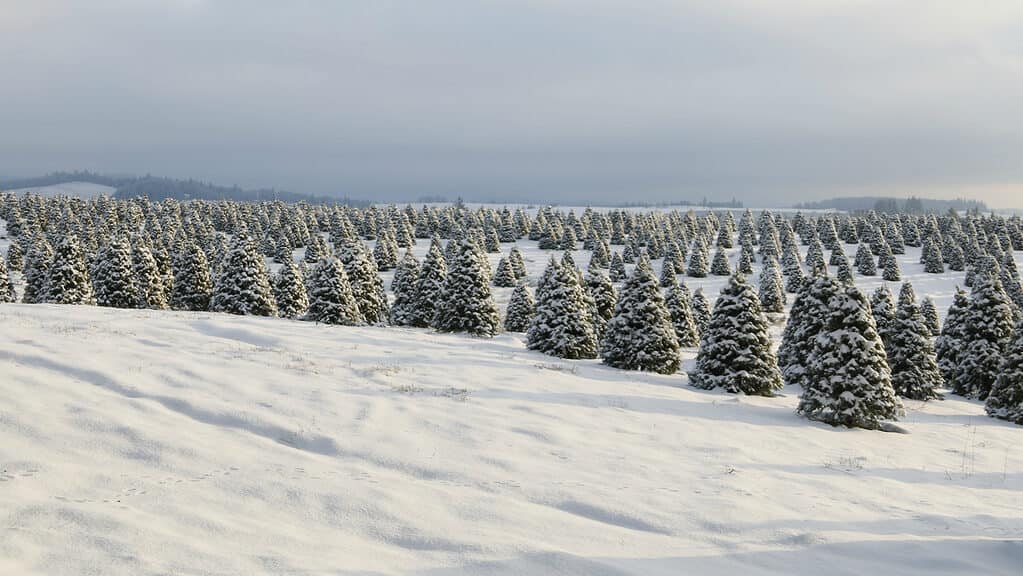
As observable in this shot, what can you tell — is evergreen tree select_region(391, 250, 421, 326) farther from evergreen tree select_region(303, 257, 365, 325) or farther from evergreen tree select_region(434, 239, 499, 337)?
evergreen tree select_region(434, 239, 499, 337)

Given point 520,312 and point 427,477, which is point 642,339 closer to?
point 427,477

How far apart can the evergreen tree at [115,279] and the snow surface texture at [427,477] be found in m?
31.7

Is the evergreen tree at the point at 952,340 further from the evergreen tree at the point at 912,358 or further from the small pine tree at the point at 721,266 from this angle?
the small pine tree at the point at 721,266

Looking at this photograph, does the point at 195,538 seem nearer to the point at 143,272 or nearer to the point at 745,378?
the point at 745,378

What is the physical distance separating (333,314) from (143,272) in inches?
755

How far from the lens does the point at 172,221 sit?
95.0m

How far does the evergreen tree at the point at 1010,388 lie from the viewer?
21.6 meters

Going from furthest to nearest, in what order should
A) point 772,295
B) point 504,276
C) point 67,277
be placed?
point 504,276 → point 772,295 → point 67,277

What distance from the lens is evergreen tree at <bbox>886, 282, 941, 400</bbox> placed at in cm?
2658

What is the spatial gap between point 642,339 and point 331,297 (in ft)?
72.6

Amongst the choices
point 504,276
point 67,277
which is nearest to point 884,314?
point 504,276

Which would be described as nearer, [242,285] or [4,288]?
[242,285]

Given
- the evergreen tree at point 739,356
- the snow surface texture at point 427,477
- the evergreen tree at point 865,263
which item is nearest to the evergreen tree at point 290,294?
the snow surface texture at point 427,477

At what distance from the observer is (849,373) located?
15.7m
